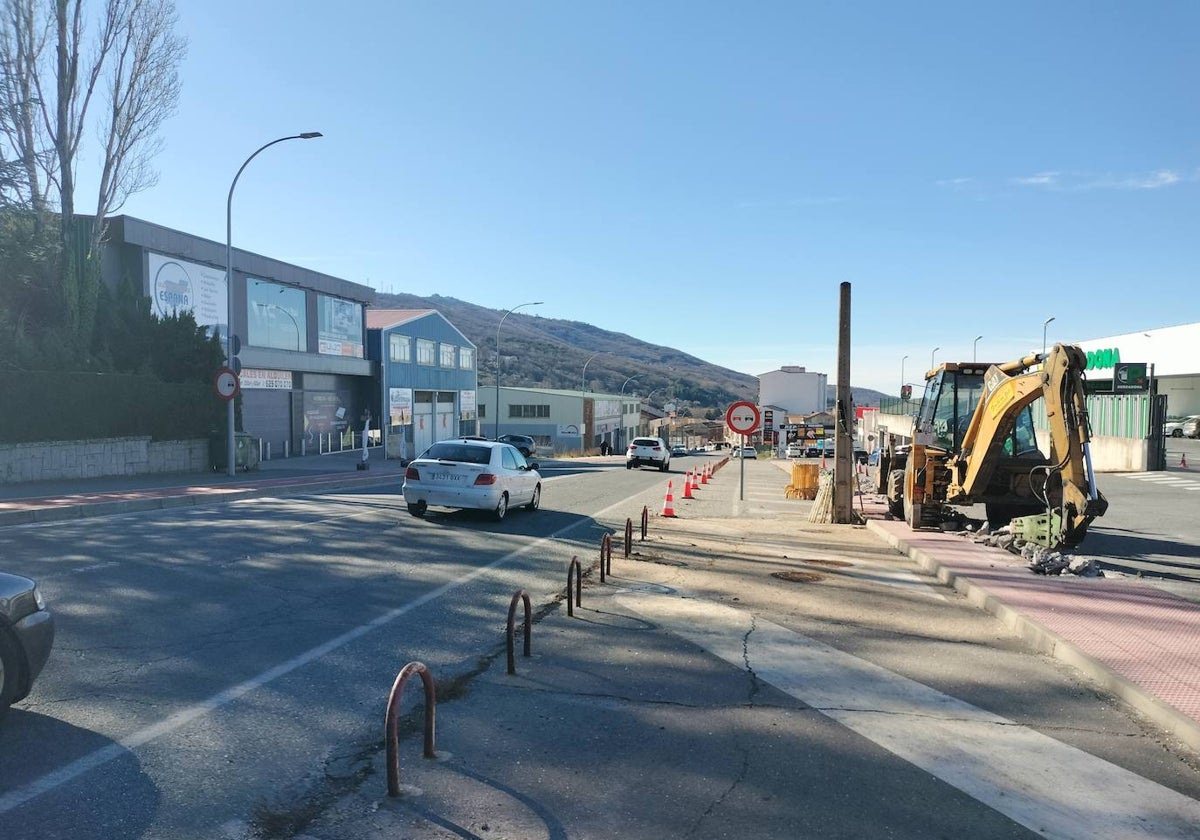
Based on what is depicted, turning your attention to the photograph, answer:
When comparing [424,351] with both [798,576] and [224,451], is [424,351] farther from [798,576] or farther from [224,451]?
[798,576]

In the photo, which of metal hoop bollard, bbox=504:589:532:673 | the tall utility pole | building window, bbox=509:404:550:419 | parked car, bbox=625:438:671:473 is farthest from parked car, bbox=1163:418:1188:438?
metal hoop bollard, bbox=504:589:532:673

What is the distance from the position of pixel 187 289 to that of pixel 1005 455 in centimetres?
2883

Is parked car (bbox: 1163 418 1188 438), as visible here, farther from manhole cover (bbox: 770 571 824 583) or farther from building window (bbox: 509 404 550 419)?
manhole cover (bbox: 770 571 824 583)

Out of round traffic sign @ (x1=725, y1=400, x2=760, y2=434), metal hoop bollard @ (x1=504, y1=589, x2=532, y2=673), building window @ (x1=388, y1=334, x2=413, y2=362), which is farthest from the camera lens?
building window @ (x1=388, y1=334, x2=413, y2=362)

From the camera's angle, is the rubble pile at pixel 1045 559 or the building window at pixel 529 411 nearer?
the rubble pile at pixel 1045 559

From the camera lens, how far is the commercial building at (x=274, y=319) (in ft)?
96.3

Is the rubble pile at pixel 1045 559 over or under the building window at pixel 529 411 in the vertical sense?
under

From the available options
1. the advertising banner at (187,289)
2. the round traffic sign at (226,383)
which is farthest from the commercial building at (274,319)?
the round traffic sign at (226,383)

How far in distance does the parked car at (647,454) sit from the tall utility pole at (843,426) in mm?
20345

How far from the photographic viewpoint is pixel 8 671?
4801 millimetres

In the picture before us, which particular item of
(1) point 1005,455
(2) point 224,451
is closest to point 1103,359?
(1) point 1005,455

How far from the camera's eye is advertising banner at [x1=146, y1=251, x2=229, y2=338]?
29.6m

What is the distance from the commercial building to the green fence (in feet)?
14.3

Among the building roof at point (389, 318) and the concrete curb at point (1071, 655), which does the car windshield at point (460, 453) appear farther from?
the building roof at point (389, 318)
